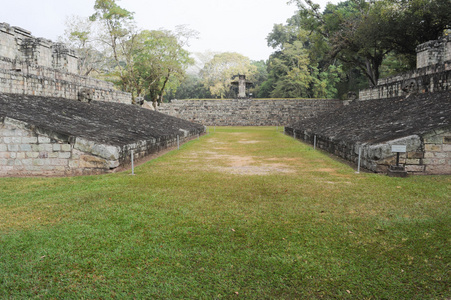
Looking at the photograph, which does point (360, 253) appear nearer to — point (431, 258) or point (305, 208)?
point (431, 258)

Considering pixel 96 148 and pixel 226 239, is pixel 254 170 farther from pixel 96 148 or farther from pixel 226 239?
pixel 226 239

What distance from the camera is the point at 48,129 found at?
6293 mm

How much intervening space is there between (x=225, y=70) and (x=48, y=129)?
45.8m

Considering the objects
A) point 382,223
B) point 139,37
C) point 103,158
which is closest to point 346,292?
point 382,223

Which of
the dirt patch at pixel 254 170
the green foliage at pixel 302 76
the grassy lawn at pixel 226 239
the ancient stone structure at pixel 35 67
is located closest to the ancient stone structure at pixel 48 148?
the grassy lawn at pixel 226 239

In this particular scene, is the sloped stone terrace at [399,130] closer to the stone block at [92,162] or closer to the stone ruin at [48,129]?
the stone ruin at [48,129]

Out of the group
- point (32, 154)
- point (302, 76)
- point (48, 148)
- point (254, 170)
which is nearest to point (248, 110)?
point (302, 76)

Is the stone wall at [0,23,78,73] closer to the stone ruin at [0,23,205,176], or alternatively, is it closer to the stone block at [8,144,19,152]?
the stone ruin at [0,23,205,176]

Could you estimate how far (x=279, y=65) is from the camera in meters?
40.3

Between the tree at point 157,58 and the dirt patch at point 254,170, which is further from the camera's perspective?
the tree at point 157,58

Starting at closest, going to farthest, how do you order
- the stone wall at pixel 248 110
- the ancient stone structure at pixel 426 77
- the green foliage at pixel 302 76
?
1. the ancient stone structure at pixel 426 77
2. the stone wall at pixel 248 110
3. the green foliage at pixel 302 76

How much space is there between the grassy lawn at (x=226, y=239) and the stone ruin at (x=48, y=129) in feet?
2.44

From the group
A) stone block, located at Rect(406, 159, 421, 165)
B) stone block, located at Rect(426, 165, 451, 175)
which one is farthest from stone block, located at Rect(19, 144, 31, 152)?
stone block, located at Rect(426, 165, 451, 175)

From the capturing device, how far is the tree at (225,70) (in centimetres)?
4959
